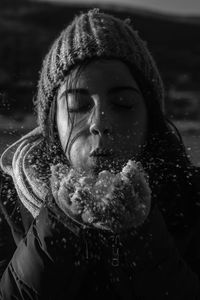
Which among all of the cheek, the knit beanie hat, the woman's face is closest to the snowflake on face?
the woman's face

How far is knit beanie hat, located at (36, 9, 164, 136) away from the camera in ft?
4.58

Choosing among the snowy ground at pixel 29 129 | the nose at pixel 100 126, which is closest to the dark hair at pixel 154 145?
the nose at pixel 100 126

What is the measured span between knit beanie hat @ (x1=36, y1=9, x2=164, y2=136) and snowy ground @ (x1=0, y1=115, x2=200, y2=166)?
1.68ft

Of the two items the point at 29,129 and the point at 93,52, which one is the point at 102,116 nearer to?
the point at 93,52

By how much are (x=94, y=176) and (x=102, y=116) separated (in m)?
0.15

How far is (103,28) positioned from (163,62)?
114 cm

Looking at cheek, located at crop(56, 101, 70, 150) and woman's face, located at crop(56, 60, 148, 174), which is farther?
cheek, located at crop(56, 101, 70, 150)

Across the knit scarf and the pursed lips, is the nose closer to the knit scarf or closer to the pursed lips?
the pursed lips

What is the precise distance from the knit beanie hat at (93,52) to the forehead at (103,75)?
3 centimetres

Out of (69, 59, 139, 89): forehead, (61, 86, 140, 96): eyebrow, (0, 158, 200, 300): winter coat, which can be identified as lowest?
(0, 158, 200, 300): winter coat

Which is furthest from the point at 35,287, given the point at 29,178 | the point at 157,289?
the point at 29,178

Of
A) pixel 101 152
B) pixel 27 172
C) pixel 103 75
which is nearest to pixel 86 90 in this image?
pixel 103 75

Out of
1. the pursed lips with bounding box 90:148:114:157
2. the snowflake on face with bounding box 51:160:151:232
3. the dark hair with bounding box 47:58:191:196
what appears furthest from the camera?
the dark hair with bounding box 47:58:191:196

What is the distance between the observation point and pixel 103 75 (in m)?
1.31
